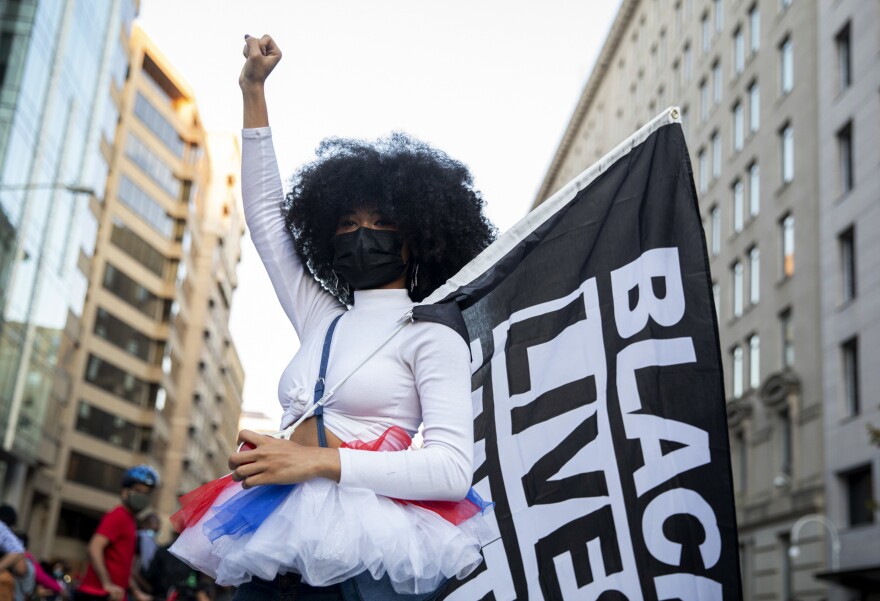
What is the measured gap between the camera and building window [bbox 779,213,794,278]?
34.4m

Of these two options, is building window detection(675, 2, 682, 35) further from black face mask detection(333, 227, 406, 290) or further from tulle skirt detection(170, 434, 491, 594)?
tulle skirt detection(170, 434, 491, 594)

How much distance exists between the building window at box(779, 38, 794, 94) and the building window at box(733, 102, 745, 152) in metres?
3.66

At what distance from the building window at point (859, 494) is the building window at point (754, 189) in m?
11.2

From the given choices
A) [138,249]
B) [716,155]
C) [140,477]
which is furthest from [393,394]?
[138,249]

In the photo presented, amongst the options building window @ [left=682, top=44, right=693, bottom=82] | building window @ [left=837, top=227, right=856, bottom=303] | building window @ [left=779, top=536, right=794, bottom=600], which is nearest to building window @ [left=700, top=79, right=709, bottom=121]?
building window @ [left=682, top=44, right=693, bottom=82]

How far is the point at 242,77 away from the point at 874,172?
27.1 meters

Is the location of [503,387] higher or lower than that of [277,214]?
lower

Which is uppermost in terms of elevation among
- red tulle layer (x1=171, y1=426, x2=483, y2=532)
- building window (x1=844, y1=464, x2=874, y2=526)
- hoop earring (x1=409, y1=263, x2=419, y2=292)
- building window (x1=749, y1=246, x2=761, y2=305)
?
building window (x1=749, y1=246, x2=761, y2=305)

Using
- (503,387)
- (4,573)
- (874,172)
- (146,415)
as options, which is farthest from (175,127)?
(503,387)

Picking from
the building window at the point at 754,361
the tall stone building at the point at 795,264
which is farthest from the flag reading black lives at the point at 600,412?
the building window at the point at 754,361

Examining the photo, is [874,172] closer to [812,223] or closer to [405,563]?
[812,223]

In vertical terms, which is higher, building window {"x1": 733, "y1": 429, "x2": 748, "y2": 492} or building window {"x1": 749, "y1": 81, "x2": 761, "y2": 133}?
building window {"x1": 749, "y1": 81, "x2": 761, "y2": 133}

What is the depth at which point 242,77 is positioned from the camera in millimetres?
3242

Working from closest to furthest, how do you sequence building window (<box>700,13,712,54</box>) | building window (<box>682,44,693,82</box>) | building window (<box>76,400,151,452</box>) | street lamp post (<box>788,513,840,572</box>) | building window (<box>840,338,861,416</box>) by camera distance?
street lamp post (<box>788,513,840,572</box>), building window (<box>840,338,861,416</box>), building window (<box>700,13,712,54</box>), building window (<box>682,44,693,82</box>), building window (<box>76,400,151,452</box>)
